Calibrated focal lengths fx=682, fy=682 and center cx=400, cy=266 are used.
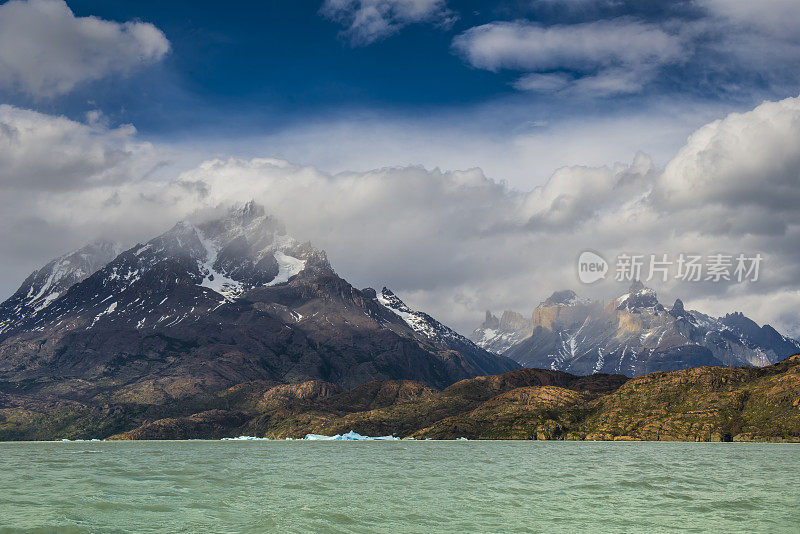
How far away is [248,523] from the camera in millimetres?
63562

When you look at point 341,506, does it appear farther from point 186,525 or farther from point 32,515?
point 32,515

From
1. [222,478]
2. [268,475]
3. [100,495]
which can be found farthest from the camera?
[268,475]

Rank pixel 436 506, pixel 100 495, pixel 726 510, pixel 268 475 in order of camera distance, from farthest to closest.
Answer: pixel 268 475 → pixel 100 495 → pixel 436 506 → pixel 726 510

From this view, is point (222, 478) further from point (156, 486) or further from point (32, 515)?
point (32, 515)

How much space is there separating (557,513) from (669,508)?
14.0 m

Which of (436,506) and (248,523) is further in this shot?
(436,506)

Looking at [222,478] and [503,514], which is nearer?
[503,514]

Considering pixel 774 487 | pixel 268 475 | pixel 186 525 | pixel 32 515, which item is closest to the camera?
pixel 186 525

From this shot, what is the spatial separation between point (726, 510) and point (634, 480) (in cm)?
4194

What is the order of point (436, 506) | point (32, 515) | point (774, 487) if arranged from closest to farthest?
point (32, 515), point (436, 506), point (774, 487)

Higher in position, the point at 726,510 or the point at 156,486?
the point at 726,510

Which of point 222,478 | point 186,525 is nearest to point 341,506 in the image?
point 186,525

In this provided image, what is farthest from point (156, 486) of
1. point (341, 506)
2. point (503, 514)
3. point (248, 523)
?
point (503, 514)

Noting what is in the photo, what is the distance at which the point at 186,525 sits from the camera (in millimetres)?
61188
